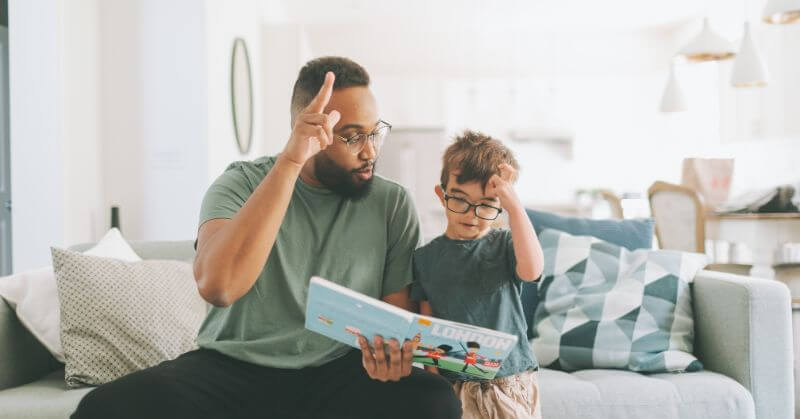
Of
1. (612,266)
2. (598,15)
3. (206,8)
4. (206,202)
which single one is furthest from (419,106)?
(206,202)

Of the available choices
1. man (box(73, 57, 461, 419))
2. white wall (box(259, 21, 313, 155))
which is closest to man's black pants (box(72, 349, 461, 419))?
man (box(73, 57, 461, 419))

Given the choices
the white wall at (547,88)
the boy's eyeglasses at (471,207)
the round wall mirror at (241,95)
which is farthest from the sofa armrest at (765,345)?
the white wall at (547,88)

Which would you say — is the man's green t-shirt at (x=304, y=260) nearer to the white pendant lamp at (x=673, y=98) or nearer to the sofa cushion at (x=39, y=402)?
the sofa cushion at (x=39, y=402)

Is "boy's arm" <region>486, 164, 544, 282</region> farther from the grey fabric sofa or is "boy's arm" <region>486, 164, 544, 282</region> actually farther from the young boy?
the grey fabric sofa

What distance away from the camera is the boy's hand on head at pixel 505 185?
1263 mm

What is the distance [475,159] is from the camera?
1.39m

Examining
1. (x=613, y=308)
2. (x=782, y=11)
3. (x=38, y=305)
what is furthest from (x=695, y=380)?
(x=782, y=11)

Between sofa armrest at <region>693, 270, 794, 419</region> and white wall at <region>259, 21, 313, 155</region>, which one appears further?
white wall at <region>259, 21, 313, 155</region>

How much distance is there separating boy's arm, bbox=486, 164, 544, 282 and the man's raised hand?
13.1 inches

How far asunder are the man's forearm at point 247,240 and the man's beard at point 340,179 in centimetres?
21

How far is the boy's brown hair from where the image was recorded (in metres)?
1.38

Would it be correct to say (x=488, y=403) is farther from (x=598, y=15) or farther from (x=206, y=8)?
(x=598, y=15)

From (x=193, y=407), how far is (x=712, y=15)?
22.1 feet

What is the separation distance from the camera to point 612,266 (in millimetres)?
2066
